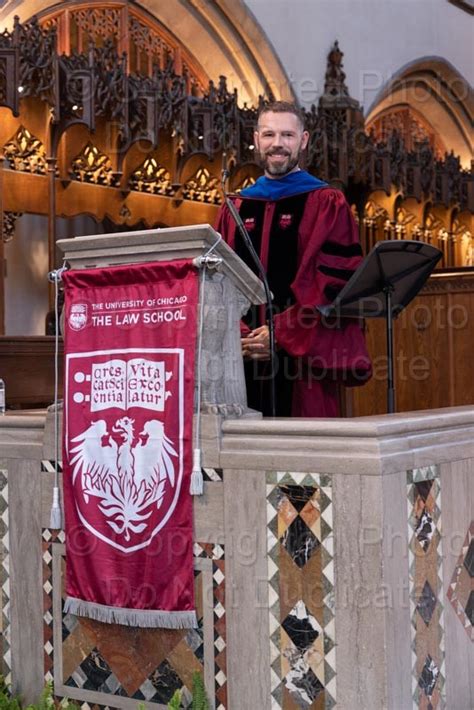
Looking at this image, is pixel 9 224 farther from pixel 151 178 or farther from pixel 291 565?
pixel 291 565

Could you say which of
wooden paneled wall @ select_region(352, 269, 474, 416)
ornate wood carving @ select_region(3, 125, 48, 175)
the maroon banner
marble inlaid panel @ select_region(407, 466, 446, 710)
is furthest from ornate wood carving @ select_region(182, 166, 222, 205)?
marble inlaid panel @ select_region(407, 466, 446, 710)

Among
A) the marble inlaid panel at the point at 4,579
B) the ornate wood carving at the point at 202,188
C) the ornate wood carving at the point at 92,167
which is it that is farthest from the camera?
the ornate wood carving at the point at 202,188

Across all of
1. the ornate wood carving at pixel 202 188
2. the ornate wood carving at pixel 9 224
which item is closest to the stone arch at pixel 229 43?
the ornate wood carving at pixel 202 188

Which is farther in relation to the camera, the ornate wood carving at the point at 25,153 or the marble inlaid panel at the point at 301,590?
the ornate wood carving at the point at 25,153

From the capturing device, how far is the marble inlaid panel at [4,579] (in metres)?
3.49

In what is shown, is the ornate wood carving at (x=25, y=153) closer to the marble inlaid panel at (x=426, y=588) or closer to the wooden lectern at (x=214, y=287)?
the wooden lectern at (x=214, y=287)

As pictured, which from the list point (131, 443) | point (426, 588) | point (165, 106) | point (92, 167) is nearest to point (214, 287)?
point (131, 443)

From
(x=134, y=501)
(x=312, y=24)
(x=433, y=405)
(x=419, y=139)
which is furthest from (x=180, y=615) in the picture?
(x=419, y=139)

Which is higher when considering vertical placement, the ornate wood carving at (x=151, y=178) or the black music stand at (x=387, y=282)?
the ornate wood carving at (x=151, y=178)

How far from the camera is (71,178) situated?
27.7 ft

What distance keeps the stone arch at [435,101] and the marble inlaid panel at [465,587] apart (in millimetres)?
9684

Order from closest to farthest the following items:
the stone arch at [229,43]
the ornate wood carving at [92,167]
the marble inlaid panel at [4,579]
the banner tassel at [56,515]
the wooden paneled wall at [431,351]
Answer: the banner tassel at [56,515], the marble inlaid panel at [4,579], the wooden paneled wall at [431,351], the ornate wood carving at [92,167], the stone arch at [229,43]

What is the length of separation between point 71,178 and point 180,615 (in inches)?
231

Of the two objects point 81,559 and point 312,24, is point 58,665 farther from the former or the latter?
point 312,24
